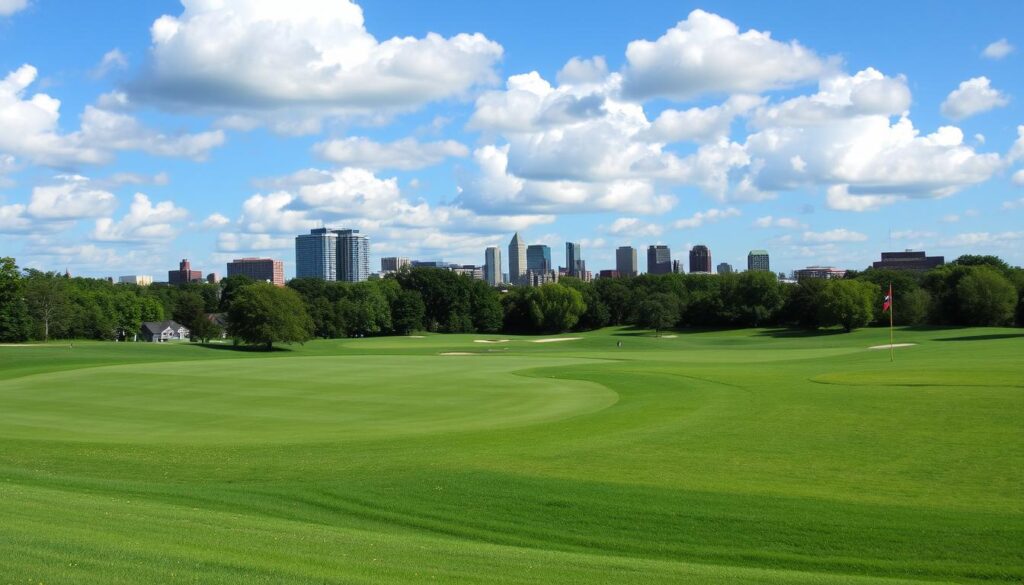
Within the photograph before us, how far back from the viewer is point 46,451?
26812 millimetres

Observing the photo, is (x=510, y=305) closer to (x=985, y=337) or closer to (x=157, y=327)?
(x=157, y=327)

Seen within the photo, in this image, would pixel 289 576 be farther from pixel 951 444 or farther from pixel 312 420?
pixel 312 420

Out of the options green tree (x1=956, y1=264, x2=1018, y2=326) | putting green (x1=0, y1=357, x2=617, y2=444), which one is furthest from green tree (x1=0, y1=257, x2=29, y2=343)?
green tree (x1=956, y1=264, x2=1018, y2=326)

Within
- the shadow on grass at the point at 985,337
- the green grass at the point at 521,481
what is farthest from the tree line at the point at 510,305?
the green grass at the point at 521,481

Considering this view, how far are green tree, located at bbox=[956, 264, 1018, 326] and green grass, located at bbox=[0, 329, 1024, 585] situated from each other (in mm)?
67631

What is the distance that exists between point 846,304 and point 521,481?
307 ft

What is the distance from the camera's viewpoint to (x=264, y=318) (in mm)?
91938

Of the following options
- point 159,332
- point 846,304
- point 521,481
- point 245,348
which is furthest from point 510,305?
point 521,481

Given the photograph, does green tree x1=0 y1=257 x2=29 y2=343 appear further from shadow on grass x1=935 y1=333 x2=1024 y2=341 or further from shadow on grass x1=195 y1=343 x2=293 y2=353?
shadow on grass x1=935 y1=333 x2=1024 y2=341

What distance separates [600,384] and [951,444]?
71.0 feet

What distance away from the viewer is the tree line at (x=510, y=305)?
103875mm

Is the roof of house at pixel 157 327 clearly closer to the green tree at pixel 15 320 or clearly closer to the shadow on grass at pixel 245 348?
the green tree at pixel 15 320

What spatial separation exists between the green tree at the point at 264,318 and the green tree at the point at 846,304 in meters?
60.4

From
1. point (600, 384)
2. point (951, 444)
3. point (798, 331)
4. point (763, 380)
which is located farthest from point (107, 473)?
point (798, 331)
